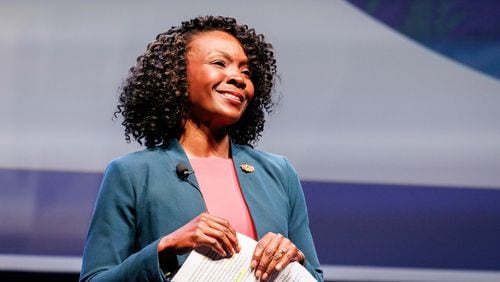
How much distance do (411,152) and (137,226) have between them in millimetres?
1250

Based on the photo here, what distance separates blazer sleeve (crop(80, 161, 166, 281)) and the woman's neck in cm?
17

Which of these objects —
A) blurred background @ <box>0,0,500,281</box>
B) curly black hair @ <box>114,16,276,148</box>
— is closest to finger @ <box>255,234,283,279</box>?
curly black hair @ <box>114,16,276,148</box>

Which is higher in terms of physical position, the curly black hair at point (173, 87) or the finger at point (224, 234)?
the curly black hair at point (173, 87)

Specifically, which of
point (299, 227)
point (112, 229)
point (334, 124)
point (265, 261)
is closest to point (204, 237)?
point (265, 261)

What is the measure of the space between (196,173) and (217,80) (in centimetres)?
20

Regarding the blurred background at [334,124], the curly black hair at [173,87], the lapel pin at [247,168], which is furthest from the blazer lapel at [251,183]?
the blurred background at [334,124]

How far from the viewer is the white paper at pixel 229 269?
1.45 metres

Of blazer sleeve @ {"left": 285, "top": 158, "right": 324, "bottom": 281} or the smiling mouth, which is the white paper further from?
the smiling mouth

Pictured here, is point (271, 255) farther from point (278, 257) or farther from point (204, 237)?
point (204, 237)

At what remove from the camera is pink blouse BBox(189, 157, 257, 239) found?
5.37 feet

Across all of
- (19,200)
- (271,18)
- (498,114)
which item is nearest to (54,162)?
(19,200)

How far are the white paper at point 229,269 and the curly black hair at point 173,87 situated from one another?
15.0 inches

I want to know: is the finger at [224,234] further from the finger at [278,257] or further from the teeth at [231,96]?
the teeth at [231,96]

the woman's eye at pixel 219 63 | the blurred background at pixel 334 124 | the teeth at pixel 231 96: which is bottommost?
the blurred background at pixel 334 124
